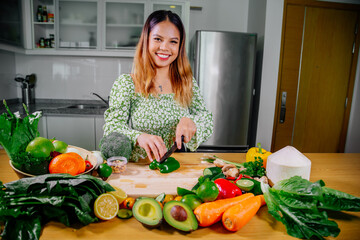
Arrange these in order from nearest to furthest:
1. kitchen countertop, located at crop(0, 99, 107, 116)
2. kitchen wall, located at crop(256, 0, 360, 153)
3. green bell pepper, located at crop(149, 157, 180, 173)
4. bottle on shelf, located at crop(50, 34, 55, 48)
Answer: green bell pepper, located at crop(149, 157, 180, 173) → kitchen countertop, located at crop(0, 99, 107, 116) → kitchen wall, located at crop(256, 0, 360, 153) → bottle on shelf, located at crop(50, 34, 55, 48)

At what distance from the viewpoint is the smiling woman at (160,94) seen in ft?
4.00

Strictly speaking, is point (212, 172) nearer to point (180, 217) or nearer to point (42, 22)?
point (180, 217)

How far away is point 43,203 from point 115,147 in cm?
43

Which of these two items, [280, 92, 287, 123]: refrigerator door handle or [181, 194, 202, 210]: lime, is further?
[280, 92, 287, 123]: refrigerator door handle

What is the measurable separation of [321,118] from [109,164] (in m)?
3.02

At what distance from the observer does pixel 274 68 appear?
282 centimetres

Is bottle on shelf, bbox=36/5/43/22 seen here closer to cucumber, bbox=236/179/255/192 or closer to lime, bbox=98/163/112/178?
lime, bbox=98/163/112/178

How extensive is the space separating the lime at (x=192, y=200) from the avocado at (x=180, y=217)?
0.03 m

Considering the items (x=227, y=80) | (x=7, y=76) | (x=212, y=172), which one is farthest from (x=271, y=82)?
(x=7, y=76)

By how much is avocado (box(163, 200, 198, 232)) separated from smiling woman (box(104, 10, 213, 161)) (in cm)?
51

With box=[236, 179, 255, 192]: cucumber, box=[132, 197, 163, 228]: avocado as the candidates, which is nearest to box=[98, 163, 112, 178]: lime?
box=[132, 197, 163, 228]: avocado

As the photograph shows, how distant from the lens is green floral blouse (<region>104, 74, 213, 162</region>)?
4.22ft

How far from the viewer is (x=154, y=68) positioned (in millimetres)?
1360

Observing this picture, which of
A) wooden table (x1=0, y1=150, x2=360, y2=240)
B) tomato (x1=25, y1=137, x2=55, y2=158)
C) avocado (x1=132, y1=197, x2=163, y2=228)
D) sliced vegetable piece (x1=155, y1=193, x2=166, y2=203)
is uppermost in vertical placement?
tomato (x1=25, y1=137, x2=55, y2=158)
